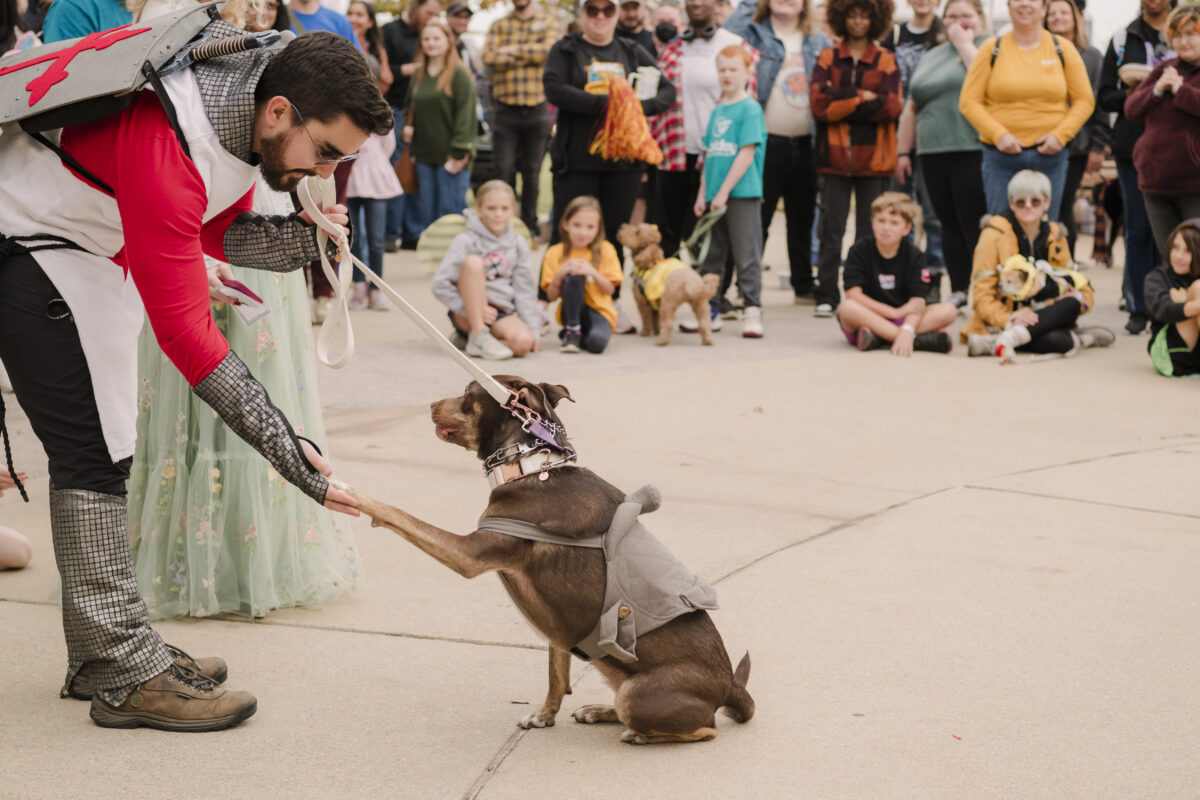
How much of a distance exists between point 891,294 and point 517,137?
466 centimetres

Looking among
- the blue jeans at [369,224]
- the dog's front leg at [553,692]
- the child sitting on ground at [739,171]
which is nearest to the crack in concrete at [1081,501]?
Answer: the dog's front leg at [553,692]

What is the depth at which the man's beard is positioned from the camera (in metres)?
2.69

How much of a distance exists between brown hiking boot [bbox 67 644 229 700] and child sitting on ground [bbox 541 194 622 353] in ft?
17.1

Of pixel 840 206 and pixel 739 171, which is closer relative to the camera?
pixel 739 171

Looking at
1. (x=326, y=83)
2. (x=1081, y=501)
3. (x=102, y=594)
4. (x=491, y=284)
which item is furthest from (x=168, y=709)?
(x=491, y=284)

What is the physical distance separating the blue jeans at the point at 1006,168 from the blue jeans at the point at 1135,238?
47 cm

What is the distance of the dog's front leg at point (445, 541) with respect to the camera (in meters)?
2.68

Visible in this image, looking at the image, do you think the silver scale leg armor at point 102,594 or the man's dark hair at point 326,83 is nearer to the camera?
the man's dark hair at point 326,83

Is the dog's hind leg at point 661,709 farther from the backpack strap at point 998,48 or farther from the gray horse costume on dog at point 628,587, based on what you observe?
the backpack strap at point 998,48

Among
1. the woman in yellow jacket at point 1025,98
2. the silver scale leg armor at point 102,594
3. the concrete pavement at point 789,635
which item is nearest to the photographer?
the concrete pavement at point 789,635

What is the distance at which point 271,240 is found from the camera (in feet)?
10.1

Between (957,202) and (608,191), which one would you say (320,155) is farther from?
(957,202)

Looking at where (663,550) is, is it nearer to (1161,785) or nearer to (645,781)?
(645,781)

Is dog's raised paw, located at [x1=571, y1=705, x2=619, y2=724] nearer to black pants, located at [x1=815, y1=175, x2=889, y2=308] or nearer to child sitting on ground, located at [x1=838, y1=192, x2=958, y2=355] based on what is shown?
child sitting on ground, located at [x1=838, y1=192, x2=958, y2=355]
